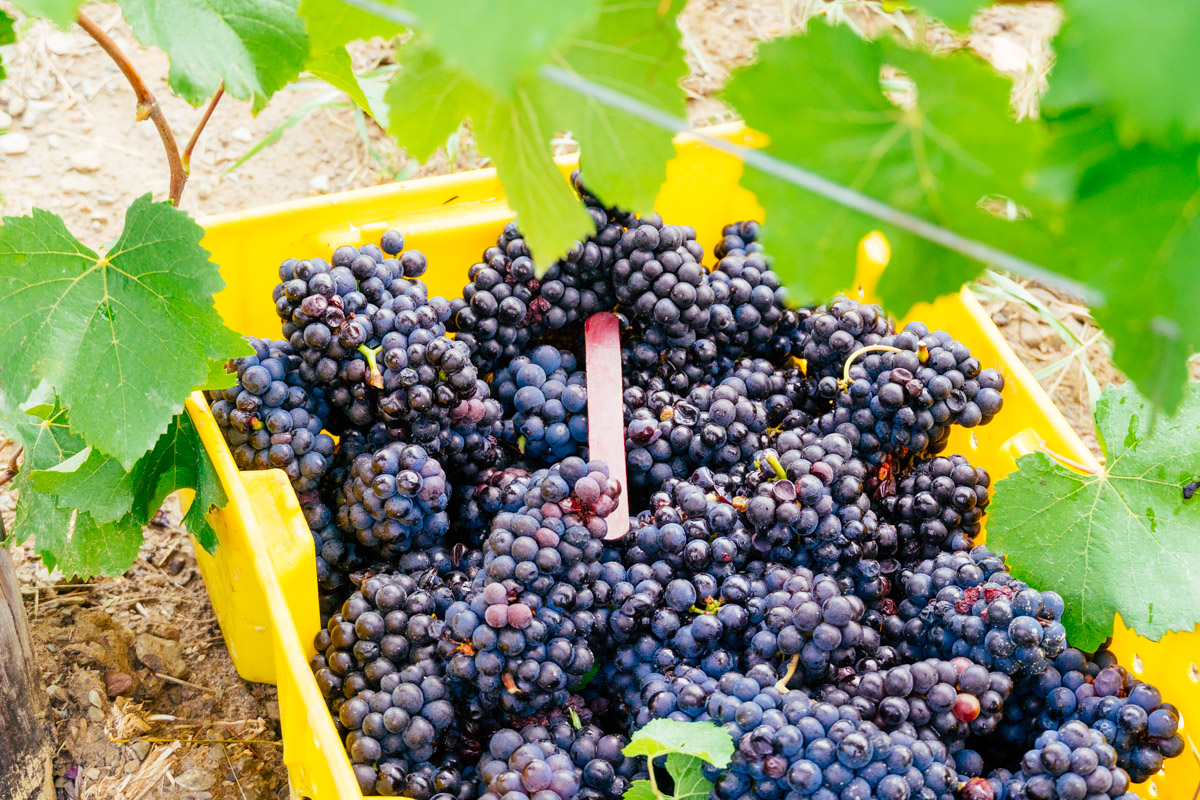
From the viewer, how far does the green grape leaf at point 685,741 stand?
866mm

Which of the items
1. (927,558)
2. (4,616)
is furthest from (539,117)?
(4,616)

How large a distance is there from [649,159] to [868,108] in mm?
169

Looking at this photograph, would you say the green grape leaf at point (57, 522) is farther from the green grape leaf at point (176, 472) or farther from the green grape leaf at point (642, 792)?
the green grape leaf at point (642, 792)

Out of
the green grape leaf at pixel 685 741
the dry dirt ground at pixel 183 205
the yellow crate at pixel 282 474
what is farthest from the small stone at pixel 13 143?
the green grape leaf at pixel 685 741

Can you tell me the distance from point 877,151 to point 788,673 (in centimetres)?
60

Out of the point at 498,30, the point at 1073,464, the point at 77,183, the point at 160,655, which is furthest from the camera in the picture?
the point at 77,183

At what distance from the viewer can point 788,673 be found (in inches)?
38.5

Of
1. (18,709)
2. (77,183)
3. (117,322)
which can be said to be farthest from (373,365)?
(77,183)

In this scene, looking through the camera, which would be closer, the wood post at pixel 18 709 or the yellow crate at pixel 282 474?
the yellow crate at pixel 282 474

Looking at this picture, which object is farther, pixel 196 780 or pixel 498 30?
pixel 196 780

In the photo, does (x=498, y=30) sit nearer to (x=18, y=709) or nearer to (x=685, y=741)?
(x=685, y=741)

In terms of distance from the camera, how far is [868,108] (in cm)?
59

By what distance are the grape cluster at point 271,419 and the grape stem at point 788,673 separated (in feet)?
2.04

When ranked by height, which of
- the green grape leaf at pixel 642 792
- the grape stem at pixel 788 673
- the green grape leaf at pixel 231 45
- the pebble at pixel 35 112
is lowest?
the green grape leaf at pixel 642 792
